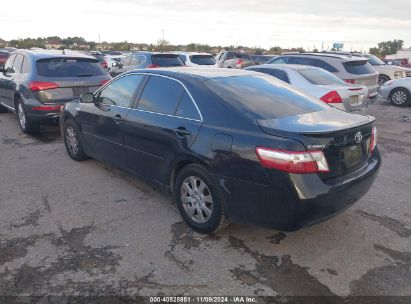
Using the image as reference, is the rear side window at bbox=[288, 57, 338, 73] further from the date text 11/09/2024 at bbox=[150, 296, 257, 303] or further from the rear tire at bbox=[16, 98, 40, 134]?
the date text 11/09/2024 at bbox=[150, 296, 257, 303]

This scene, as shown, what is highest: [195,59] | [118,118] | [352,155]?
[195,59]

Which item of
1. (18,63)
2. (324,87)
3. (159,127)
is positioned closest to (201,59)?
(18,63)

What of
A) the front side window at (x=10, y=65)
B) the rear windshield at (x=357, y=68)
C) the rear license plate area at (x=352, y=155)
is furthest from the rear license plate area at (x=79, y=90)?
the rear windshield at (x=357, y=68)

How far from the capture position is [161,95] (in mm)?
4160

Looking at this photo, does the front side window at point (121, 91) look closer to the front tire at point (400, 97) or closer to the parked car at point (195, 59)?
the front tire at point (400, 97)

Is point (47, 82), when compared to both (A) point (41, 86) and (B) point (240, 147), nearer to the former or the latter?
(A) point (41, 86)

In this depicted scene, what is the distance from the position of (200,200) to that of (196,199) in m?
0.06

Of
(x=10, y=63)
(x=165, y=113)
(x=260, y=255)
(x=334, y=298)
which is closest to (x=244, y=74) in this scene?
(x=165, y=113)

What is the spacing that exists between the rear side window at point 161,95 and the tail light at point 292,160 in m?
1.27

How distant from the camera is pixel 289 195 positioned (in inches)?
118

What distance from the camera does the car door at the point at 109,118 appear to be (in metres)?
4.65

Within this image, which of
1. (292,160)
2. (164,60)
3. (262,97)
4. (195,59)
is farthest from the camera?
(195,59)

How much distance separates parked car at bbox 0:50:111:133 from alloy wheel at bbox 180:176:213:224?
4325 mm

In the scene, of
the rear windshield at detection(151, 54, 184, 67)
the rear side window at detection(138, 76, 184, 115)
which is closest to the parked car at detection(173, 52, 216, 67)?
the rear windshield at detection(151, 54, 184, 67)
